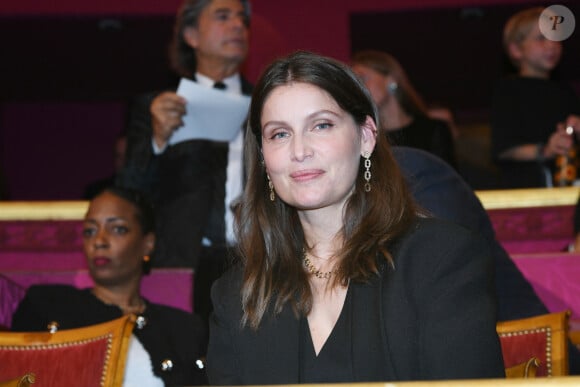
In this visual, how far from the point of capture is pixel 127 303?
338 cm

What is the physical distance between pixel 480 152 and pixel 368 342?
15.2ft

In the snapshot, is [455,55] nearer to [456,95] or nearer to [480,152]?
Answer: [456,95]

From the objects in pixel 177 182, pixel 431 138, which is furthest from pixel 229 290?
pixel 431 138

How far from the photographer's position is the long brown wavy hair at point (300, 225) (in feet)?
7.14

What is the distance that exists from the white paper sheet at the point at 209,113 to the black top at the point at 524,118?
113 centimetres

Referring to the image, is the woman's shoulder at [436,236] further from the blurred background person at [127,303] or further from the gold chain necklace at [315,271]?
the blurred background person at [127,303]

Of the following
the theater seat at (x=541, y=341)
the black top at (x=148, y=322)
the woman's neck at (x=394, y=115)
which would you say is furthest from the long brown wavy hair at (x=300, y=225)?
the woman's neck at (x=394, y=115)

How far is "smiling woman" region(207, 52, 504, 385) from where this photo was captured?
2031 mm

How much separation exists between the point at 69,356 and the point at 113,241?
85cm

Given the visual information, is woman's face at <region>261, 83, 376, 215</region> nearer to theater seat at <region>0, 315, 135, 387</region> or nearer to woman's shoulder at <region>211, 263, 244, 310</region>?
woman's shoulder at <region>211, 263, 244, 310</region>

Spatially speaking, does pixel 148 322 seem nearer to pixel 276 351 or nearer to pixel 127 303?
pixel 127 303

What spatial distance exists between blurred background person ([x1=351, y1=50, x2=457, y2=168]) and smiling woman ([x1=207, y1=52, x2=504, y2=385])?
5.23 ft

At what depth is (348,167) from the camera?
7.26 feet

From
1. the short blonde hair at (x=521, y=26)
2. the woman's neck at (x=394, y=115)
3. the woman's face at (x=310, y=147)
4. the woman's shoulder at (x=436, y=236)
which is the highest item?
the short blonde hair at (x=521, y=26)
